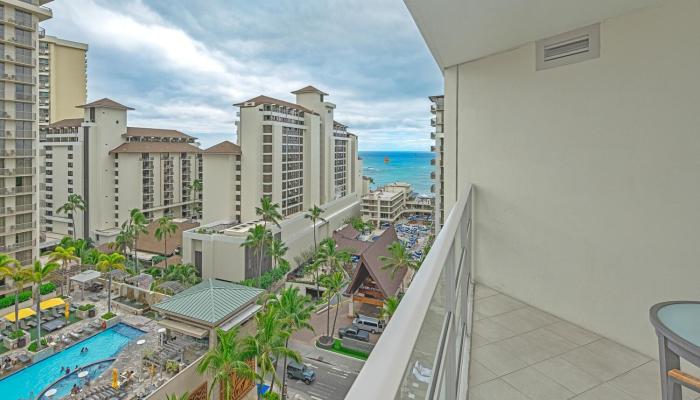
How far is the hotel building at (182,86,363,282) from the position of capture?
65.1 feet

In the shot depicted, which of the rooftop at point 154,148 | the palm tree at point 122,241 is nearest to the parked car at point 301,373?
the palm tree at point 122,241

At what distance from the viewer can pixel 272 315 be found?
30.0ft

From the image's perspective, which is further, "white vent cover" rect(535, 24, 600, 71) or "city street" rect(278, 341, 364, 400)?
"city street" rect(278, 341, 364, 400)

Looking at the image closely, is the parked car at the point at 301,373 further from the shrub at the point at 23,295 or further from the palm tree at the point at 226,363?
the shrub at the point at 23,295

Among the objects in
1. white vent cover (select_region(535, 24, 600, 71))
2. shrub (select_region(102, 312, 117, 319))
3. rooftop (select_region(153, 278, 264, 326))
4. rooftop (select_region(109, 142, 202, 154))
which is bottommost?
shrub (select_region(102, 312, 117, 319))

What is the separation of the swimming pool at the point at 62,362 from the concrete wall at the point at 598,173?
13232 millimetres

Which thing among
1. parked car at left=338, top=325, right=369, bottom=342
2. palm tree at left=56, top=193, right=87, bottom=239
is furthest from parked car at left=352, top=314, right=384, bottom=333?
palm tree at left=56, top=193, right=87, bottom=239

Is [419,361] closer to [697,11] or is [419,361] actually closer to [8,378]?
[697,11]

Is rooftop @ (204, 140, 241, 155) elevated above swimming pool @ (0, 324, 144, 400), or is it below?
above

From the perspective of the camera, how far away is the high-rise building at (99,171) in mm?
26641

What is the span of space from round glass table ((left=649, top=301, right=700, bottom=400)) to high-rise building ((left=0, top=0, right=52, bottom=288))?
20837 mm

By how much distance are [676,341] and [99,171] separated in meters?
31.7

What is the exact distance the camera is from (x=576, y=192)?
2.38 m

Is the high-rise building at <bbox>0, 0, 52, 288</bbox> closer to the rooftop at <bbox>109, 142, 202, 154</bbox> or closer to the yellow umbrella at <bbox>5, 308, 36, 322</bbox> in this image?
the yellow umbrella at <bbox>5, 308, 36, 322</bbox>
